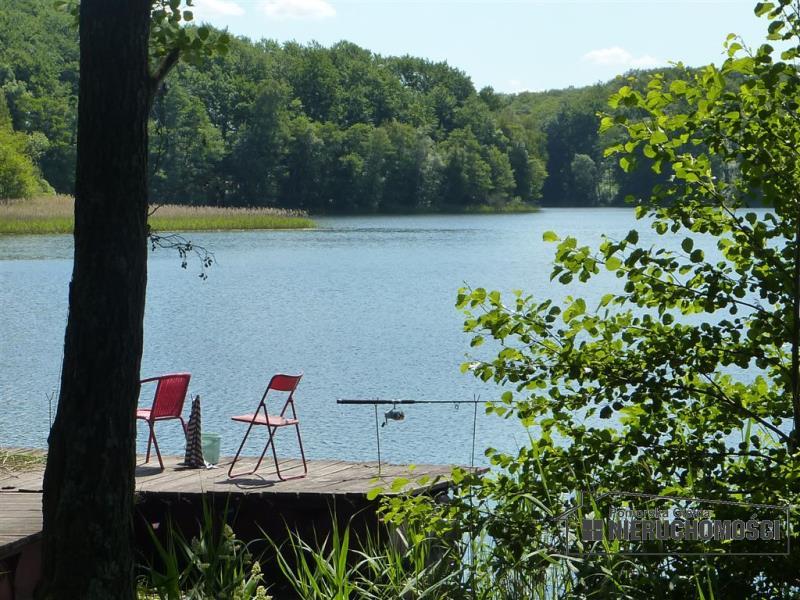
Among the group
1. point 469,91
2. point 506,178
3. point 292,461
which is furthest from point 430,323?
point 469,91

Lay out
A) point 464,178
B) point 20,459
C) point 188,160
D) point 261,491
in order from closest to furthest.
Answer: point 261,491, point 20,459, point 188,160, point 464,178

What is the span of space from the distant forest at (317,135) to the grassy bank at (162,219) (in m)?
4.25

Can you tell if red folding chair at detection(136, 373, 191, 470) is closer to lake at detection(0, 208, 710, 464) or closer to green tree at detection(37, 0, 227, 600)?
lake at detection(0, 208, 710, 464)

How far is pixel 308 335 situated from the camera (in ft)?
67.3

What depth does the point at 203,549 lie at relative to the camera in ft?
13.4

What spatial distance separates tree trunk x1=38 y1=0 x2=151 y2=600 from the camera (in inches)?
139

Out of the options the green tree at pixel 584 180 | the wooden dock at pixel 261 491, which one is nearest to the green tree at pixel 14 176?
the wooden dock at pixel 261 491

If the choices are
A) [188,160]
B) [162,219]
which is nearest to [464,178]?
[188,160]

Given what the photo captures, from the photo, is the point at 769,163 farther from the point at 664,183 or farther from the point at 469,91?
the point at 469,91

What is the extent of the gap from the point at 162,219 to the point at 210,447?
1610 inches

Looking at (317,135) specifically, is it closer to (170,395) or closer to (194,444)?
(170,395)

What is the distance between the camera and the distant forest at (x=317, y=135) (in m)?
71.0

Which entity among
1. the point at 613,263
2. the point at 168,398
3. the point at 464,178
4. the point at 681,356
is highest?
the point at 464,178

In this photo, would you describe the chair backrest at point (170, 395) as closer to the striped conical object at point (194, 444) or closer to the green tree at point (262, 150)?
the striped conical object at point (194, 444)
